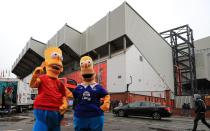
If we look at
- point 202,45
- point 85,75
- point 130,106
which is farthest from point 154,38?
point 85,75

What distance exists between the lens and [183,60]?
47.9 m

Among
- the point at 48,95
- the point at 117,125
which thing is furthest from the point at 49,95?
the point at 117,125

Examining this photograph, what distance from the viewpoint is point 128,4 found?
37.2 m

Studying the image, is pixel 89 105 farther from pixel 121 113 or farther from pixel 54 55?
pixel 121 113

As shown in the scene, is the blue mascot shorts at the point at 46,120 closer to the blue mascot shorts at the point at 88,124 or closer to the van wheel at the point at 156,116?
the blue mascot shorts at the point at 88,124

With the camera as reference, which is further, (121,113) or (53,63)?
(121,113)

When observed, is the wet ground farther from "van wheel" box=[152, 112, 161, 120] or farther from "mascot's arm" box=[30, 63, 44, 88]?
"mascot's arm" box=[30, 63, 44, 88]

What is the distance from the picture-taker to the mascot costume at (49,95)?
4.99 meters

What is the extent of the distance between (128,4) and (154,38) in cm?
814

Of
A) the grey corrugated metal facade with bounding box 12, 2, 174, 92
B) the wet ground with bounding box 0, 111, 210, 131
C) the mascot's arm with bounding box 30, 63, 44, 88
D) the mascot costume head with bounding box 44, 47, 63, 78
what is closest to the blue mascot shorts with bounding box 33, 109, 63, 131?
the mascot's arm with bounding box 30, 63, 44, 88

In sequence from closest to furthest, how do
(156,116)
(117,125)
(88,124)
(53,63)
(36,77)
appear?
(88,124) → (36,77) → (53,63) → (117,125) → (156,116)

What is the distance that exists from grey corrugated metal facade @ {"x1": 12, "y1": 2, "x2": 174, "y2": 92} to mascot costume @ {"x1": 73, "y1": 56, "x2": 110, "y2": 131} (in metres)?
30.1

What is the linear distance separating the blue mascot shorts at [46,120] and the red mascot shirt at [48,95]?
87 millimetres

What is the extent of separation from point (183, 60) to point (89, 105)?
45033 millimetres
